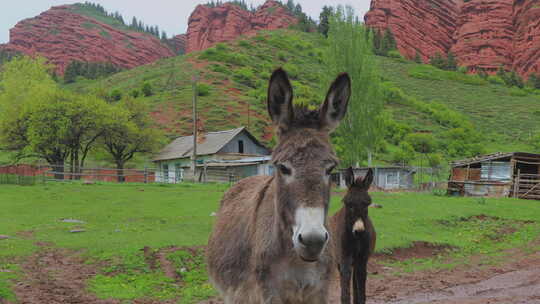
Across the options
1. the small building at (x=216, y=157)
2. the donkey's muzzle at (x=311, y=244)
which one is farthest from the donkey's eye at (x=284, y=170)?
the small building at (x=216, y=157)

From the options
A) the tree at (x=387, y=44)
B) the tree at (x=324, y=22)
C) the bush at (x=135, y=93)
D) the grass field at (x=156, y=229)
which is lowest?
the grass field at (x=156, y=229)

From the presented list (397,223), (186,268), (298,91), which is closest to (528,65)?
(298,91)

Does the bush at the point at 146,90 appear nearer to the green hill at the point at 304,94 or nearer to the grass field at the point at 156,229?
the green hill at the point at 304,94

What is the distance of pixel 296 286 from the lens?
3049 millimetres

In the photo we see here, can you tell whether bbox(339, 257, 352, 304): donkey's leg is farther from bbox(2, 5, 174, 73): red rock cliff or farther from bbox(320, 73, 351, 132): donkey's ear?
bbox(2, 5, 174, 73): red rock cliff

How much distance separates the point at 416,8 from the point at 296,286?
17522 centimetres

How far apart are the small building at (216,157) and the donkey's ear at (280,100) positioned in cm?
3557

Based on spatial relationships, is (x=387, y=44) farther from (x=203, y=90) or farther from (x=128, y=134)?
(x=128, y=134)

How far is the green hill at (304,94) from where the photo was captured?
62656 millimetres

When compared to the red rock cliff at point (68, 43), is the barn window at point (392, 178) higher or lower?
lower

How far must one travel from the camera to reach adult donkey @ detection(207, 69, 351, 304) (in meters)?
2.67

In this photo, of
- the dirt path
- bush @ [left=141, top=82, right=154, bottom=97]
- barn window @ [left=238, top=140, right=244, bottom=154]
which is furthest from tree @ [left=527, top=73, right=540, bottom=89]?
the dirt path

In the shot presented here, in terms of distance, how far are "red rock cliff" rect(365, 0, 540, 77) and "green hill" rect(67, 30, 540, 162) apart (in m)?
35.0

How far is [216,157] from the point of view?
45250 mm
